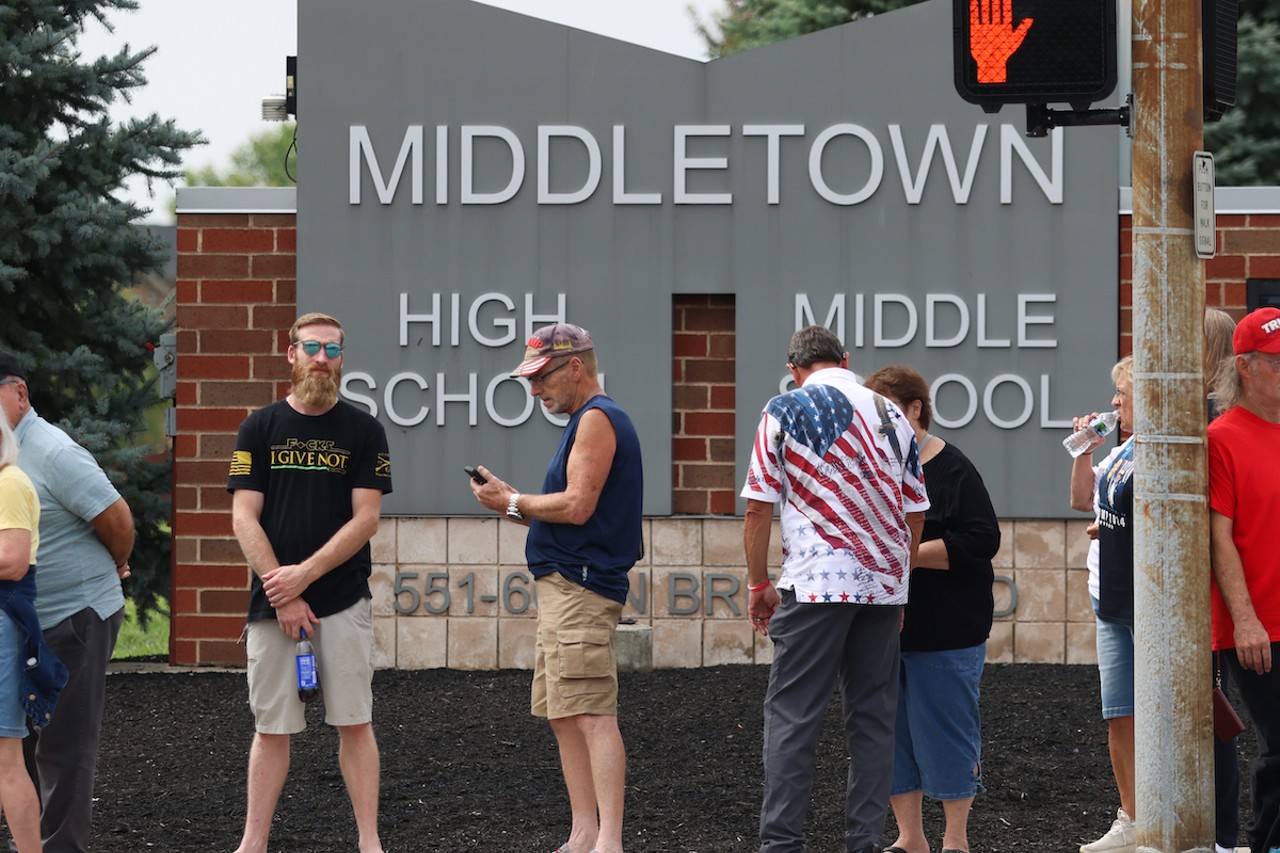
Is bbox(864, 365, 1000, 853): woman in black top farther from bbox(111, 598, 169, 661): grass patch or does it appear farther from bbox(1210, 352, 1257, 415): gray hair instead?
bbox(111, 598, 169, 661): grass patch

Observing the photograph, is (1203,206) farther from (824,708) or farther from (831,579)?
(824,708)

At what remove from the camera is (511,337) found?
392 inches

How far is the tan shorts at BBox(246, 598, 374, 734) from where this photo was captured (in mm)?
5605

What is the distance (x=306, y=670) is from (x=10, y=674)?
0.97 m

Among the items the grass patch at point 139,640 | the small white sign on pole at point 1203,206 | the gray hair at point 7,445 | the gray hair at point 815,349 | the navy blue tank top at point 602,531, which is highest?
the small white sign on pole at point 1203,206

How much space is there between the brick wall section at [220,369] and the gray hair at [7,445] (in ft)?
16.3

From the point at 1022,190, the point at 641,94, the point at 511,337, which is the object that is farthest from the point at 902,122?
the point at 511,337

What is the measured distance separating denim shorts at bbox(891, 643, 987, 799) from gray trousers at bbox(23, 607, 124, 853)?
2677 millimetres

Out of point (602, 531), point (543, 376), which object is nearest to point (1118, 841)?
point (602, 531)

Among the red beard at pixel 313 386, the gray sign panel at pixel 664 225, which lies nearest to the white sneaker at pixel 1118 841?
the red beard at pixel 313 386

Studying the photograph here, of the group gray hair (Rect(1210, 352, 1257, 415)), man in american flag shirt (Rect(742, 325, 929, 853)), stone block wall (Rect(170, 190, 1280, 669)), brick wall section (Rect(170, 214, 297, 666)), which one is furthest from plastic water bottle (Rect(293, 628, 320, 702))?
brick wall section (Rect(170, 214, 297, 666))

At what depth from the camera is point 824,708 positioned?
205 inches

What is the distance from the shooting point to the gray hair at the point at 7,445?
16.4 feet

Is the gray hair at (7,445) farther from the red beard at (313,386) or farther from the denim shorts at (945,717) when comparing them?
the denim shorts at (945,717)
